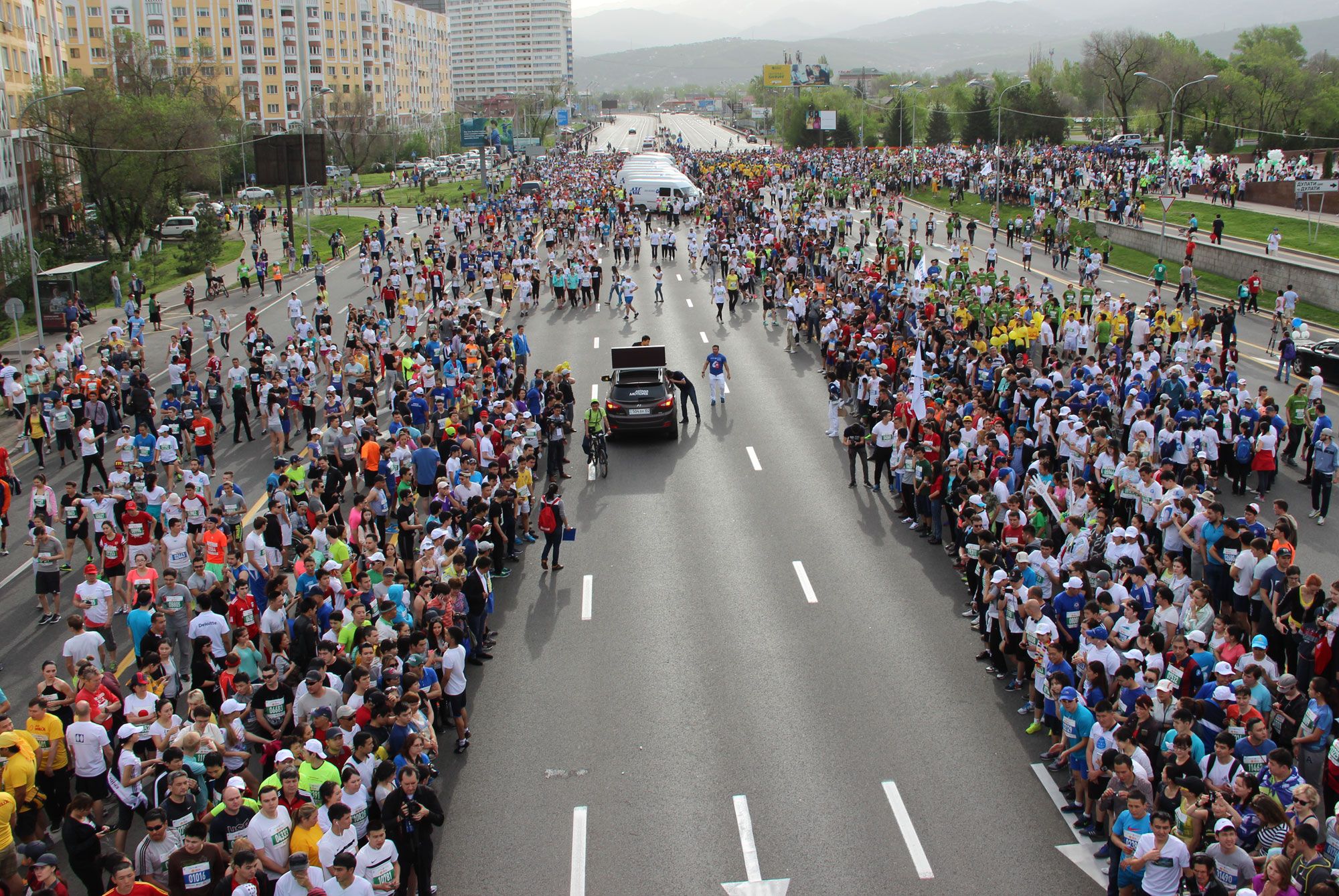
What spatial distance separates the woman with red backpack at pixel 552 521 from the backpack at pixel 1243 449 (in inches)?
445

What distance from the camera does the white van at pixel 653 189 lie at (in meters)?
65.1

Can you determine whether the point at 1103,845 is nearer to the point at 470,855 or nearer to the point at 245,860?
the point at 470,855

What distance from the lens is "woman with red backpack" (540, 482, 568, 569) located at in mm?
16641

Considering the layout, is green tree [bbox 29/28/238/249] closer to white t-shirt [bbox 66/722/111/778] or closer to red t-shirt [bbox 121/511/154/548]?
red t-shirt [bbox 121/511/154/548]

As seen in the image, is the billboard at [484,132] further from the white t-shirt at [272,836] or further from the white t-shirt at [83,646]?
the white t-shirt at [272,836]

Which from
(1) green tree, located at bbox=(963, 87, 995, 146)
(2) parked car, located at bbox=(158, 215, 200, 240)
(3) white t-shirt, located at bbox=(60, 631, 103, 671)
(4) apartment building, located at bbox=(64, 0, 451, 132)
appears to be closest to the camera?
(3) white t-shirt, located at bbox=(60, 631, 103, 671)

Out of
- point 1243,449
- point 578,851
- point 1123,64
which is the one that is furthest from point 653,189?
point 1123,64

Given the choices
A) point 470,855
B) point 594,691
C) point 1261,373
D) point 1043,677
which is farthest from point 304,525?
point 1261,373

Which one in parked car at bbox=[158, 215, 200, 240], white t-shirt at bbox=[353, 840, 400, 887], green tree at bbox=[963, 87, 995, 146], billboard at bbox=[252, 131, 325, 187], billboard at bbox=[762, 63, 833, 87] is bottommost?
white t-shirt at bbox=[353, 840, 400, 887]

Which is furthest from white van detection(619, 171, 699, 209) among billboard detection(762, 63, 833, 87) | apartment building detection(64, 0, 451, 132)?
billboard detection(762, 63, 833, 87)

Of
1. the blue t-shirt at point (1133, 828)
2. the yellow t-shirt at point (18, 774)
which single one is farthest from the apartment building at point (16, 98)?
the blue t-shirt at point (1133, 828)

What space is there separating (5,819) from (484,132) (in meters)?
91.5

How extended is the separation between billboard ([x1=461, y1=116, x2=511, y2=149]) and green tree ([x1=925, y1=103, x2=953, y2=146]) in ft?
138

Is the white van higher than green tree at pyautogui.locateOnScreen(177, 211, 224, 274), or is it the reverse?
the white van
